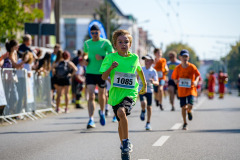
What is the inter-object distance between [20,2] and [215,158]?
14.6 meters

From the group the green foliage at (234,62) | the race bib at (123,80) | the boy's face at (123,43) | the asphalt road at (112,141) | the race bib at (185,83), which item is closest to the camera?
the boy's face at (123,43)

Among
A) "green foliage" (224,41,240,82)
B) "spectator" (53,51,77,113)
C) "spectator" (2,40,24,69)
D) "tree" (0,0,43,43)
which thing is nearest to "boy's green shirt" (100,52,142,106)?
"spectator" (2,40,24,69)

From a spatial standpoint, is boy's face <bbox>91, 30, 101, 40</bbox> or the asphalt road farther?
boy's face <bbox>91, 30, 101, 40</bbox>

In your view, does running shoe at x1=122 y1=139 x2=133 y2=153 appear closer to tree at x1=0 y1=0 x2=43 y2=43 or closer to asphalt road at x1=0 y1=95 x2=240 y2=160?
asphalt road at x1=0 y1=95 x2=240 y2=160

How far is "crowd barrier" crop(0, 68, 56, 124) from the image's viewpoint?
42.4 ft

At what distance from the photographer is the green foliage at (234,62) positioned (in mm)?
114119

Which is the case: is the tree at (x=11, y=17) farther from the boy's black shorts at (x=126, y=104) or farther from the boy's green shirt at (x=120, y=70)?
the boy's black shorts at (x=126, y=104)

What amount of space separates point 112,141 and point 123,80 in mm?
2381

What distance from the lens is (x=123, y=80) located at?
23.8ft

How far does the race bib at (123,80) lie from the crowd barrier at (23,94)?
5496 mm

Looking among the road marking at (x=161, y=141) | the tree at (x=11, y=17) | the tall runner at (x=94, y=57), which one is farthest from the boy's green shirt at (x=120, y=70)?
the tree at (x=11, y=17)

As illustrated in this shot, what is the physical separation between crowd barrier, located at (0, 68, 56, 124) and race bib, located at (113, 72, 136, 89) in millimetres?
5496

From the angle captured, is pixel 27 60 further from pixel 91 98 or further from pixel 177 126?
pixel 177 126

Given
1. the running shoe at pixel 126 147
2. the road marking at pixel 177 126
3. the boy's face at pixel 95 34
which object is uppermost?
the boy's face at pixel 95 34
